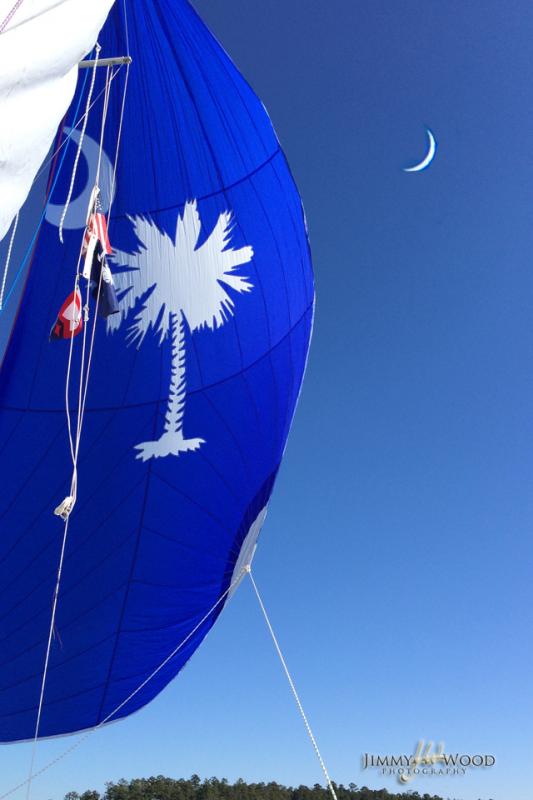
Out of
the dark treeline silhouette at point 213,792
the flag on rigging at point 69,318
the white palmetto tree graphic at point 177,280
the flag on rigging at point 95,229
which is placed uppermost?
the white palmetto tree graphic at point 177,280

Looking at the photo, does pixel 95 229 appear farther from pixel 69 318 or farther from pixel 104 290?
pixel 69 318

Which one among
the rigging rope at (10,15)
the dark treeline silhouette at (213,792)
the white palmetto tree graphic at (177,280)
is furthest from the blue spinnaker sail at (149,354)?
the dark treeline silhouette at (213,792)

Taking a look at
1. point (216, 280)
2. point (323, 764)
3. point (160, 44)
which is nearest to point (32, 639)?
point (323, 764)

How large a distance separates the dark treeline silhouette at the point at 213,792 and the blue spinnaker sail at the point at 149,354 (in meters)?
44.0

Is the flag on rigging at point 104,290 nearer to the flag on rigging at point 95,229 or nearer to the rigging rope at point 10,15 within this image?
the flag on rigging at point 95,229

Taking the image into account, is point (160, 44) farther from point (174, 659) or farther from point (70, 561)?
point (174, 659)

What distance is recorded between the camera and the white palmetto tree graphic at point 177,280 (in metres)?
5.80

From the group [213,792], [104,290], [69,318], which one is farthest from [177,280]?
[213,792]

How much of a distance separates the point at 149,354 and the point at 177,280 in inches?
26.8

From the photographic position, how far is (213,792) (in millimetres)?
46969

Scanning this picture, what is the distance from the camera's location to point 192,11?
18.3 ft

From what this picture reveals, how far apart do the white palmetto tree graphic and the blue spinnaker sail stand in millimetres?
12

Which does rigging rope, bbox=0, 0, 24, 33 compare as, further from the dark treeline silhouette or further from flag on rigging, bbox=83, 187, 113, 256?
the dark treeline silhouette

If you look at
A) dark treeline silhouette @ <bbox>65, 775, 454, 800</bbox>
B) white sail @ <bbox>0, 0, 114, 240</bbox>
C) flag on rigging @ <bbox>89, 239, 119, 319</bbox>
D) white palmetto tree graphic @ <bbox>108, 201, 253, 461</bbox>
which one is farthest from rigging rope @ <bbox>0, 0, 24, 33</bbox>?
dark treeline silhouette @ <bbox>65, 775, 454, 800</bbox>
